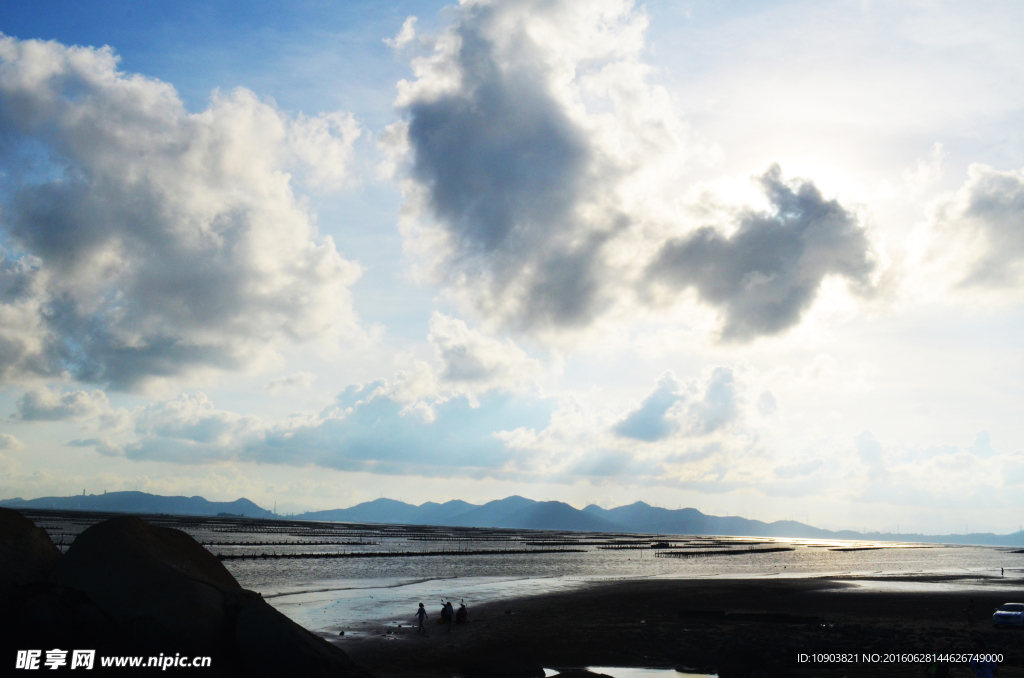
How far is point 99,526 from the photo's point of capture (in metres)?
20.6

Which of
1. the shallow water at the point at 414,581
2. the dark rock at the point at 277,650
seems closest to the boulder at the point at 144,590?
the dark rock at the point at 277,650

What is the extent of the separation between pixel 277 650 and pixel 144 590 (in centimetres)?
445

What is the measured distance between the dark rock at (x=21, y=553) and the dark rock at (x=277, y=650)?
677 centimetres

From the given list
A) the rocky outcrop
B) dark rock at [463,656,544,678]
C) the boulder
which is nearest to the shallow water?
dark rock at [463,656,544,678]

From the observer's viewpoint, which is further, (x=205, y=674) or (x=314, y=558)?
(x=314, y=558)

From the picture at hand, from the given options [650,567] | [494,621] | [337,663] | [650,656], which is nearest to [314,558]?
[650,567]

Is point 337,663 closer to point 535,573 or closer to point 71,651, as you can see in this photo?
point 71,651

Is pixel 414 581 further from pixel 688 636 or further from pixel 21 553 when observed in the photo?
pixel 21 553

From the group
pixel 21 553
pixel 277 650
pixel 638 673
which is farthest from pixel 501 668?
pixel 21 553

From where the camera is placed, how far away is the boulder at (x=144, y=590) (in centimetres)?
1762

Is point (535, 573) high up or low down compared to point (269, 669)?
down

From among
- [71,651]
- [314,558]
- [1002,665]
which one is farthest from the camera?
[314,558]

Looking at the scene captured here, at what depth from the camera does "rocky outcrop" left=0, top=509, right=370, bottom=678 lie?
57.1 ft

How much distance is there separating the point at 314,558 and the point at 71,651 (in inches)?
3098
